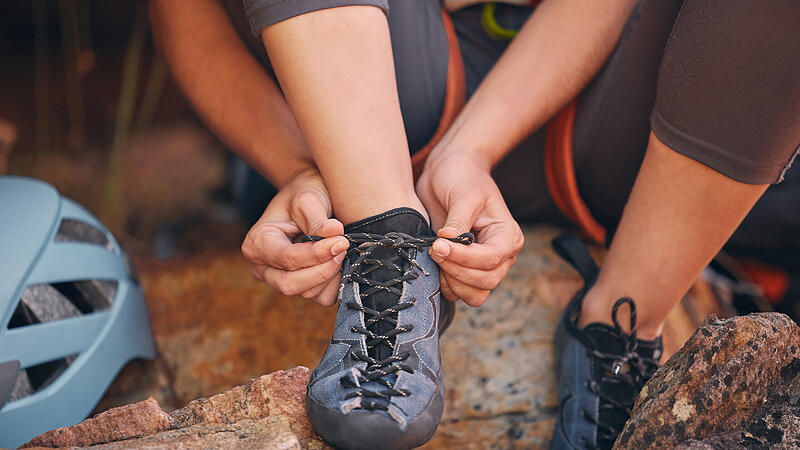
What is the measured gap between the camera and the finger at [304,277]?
1.03 m

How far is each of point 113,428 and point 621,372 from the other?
91cm

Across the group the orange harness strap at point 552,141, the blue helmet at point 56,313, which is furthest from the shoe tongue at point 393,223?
the blue helmet at point 56,313

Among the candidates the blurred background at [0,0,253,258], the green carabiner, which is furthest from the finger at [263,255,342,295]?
the blurred background at [0,0,253,258]

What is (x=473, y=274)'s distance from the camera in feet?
3.37

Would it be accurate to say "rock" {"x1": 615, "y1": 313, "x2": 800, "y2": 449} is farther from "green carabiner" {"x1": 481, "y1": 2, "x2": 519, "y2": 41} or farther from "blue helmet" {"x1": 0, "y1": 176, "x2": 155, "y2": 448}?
"blue helmet" {"x1": 0, "y1": 176, "x2": 155, "y2": 448}

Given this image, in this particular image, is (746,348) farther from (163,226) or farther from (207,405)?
(163,226)

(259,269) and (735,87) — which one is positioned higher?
(735,87)

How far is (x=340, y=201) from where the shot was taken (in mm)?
1056

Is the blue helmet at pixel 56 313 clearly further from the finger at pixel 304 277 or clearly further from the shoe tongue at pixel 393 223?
the shoe tongue at pixel 393 223

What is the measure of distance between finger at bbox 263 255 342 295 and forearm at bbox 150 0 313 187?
0.33 metres

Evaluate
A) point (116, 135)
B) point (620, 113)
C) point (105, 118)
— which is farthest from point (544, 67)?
point (105, 118)

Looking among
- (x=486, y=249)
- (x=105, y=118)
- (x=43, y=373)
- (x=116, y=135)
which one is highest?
(x=486, y=249)

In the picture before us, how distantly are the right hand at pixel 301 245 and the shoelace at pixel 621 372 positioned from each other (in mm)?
537

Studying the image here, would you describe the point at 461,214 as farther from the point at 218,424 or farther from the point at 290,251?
the point at 218,424
